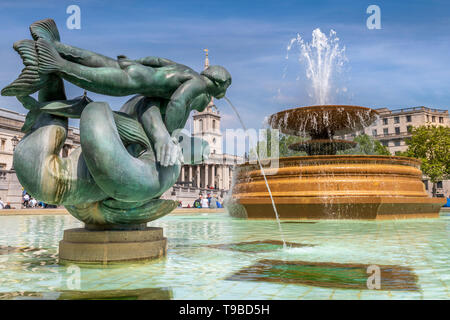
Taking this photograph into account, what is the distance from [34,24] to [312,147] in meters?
12.0

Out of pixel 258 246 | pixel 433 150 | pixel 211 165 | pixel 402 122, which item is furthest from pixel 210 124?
pixel 258 246

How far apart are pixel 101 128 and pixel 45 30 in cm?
125

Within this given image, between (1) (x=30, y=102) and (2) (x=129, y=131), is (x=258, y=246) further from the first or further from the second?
(1) (x=30, y=102)

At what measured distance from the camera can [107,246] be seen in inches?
150

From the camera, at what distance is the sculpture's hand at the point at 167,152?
372 cm

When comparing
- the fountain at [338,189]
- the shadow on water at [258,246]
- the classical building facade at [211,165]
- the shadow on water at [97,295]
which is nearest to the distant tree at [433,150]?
the fountain at [338,189]

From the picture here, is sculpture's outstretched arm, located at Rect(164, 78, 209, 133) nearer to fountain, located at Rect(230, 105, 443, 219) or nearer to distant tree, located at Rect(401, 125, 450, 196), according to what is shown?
fountain, located at Rect(230, 105, 443, 219)

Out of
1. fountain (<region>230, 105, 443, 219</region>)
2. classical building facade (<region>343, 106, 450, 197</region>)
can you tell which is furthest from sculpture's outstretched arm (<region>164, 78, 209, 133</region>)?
classical building facade (<region>343, 106, 450, 197</region>)

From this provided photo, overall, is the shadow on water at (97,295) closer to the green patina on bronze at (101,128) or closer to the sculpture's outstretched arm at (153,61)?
the green patina on bronze at (101,128)

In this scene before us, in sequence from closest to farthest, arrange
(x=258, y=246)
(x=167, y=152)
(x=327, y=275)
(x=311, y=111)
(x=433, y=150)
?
1. (x=327, y=275)
2. (x=167, y=152)
3. (x=258, y=246)
4. (x=311, y=111)
5. (x=433, y=150)

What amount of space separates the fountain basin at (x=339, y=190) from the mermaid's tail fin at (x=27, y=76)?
752 centimetres
